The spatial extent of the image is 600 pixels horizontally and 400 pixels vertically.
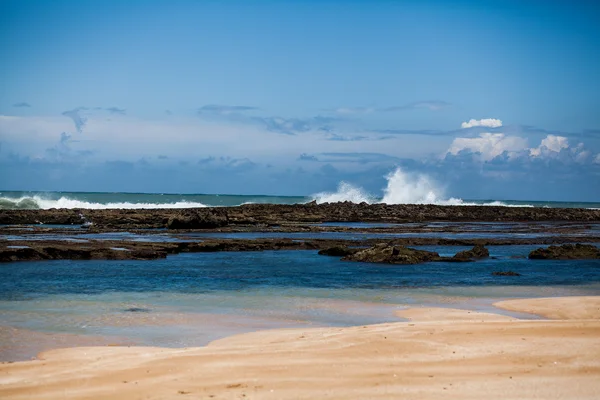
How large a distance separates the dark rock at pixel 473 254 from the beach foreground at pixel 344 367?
1754 centimetres

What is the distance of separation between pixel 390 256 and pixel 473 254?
16.8ft

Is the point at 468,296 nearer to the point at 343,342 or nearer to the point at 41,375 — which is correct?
the point at 343,342

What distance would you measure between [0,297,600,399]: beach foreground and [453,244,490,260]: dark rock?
17545 mm

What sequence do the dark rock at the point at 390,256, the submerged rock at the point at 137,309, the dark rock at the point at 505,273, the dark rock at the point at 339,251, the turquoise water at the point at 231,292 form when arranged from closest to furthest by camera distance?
the turquoise water at the point at 231,292 < the submerged rock at the point at 137,309 < the dark rock at the point at 505,273 < the dark rock at the point at 390,256 < the dark rock at the point at 339,251

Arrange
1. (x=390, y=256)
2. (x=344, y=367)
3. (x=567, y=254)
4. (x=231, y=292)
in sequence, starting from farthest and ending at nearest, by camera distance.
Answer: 1. (x=567, y=254)
2. (x=390, y=256)
3. (x=231, y=292)
4. (x=344, y=367)

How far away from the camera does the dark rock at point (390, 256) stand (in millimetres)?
29703

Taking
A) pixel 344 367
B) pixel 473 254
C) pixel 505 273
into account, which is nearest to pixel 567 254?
pixel 473 254

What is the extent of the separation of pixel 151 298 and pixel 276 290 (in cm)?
416

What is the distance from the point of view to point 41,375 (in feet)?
33.3

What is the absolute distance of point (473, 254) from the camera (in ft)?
107

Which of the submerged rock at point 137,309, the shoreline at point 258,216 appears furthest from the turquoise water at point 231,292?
the shoreline at point 258,216

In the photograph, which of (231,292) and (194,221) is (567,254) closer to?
(231,292)

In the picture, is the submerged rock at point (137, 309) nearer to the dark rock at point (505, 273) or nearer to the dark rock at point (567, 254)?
the dark rock at point (505, 273)

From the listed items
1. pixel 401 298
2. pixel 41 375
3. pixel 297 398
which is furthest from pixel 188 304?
pixel 297 398
